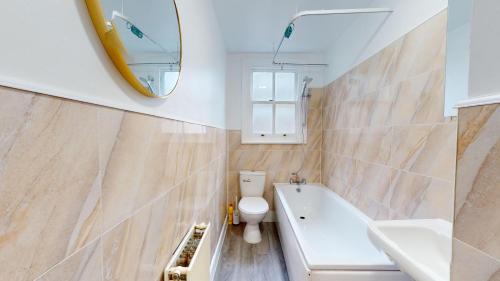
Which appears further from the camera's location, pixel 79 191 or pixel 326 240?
pixel 326 240

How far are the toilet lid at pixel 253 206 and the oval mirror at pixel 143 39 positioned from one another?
6.07 ft

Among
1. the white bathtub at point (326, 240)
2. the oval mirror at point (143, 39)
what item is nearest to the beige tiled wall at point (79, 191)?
the oval mirror at point (143, 39)

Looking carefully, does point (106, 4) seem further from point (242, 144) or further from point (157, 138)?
point (242, 144)

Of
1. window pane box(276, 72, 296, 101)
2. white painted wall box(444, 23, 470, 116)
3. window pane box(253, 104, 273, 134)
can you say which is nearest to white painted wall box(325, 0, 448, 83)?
white painted wall box(444, 23, 470, 116)

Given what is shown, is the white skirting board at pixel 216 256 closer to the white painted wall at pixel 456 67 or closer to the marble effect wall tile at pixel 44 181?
the marble effect wall tile at pixel 44 181

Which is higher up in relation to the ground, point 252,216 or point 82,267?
point 82,267

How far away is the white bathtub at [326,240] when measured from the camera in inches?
47.3

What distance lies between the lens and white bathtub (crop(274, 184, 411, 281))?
3.94ft

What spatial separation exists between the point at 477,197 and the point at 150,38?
1.15 m

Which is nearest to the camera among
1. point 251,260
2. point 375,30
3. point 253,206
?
point 375,30

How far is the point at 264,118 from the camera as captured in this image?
10.5 ft

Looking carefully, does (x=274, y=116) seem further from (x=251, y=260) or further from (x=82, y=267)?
(x=82, y=267)

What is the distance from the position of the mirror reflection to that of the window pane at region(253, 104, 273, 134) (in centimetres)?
221

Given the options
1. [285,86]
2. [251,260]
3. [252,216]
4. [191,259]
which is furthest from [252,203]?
[285,86]
